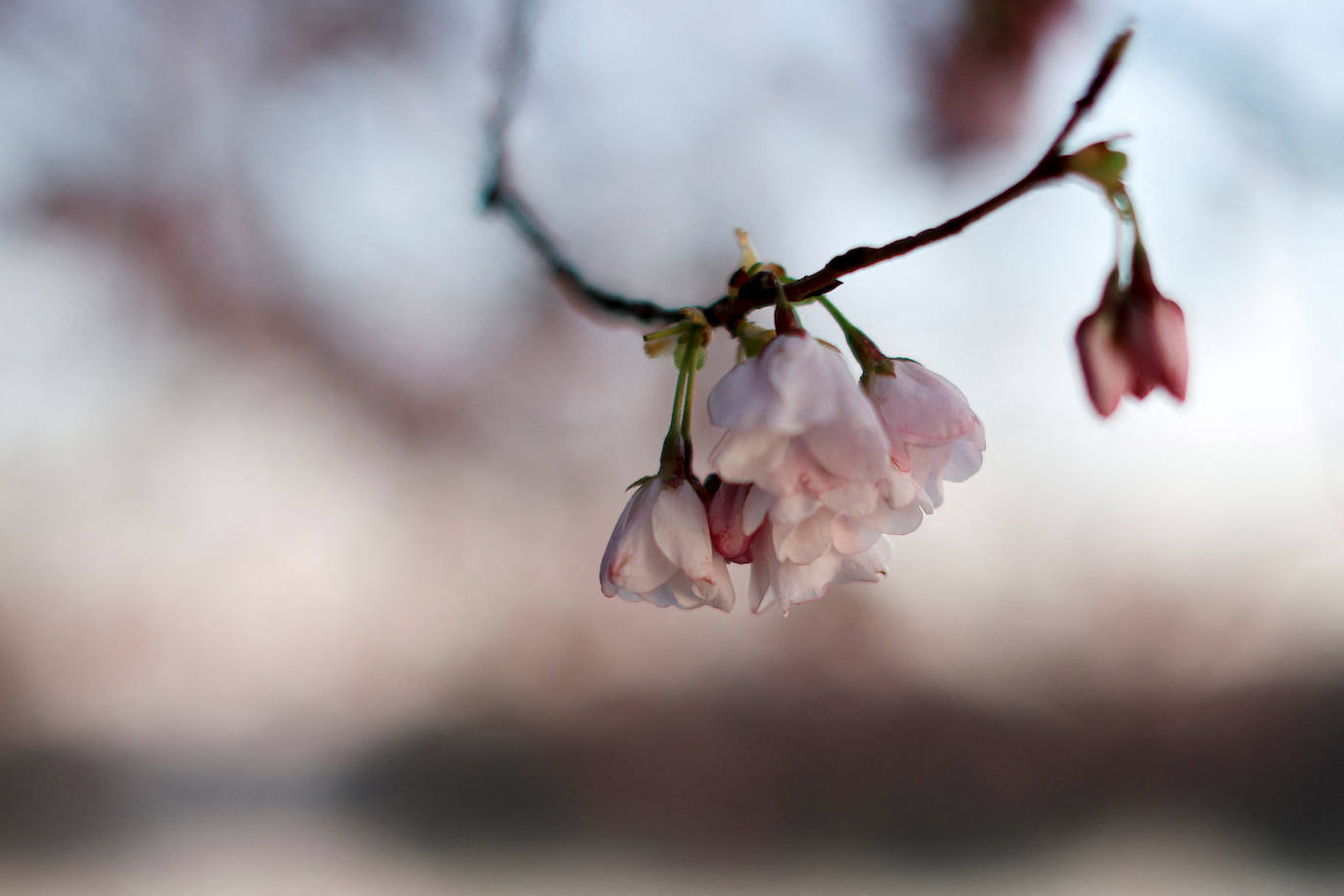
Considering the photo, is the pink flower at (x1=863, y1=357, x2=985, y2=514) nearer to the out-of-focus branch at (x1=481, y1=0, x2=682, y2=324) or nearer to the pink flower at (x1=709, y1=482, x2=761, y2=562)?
the pink flower at (x1=709, y1=482, x2=761, y2=562)

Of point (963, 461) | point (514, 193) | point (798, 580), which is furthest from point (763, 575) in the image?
point (514, 193)

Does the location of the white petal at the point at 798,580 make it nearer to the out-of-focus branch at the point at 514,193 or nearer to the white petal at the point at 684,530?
the white petal at the point at 684,530

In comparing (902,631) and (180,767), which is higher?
(902,631)

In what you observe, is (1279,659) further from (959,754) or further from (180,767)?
(180,767)

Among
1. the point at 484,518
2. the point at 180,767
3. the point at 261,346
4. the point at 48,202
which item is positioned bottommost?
the point at 180,767

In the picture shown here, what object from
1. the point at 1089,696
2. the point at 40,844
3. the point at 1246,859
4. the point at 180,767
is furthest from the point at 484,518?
the point at 1246,859

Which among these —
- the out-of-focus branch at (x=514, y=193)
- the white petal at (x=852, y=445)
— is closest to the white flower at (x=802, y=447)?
the white petal at (x=852, y=445)

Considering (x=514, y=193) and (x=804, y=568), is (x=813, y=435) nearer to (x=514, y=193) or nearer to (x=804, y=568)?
(x=804, y=568)
